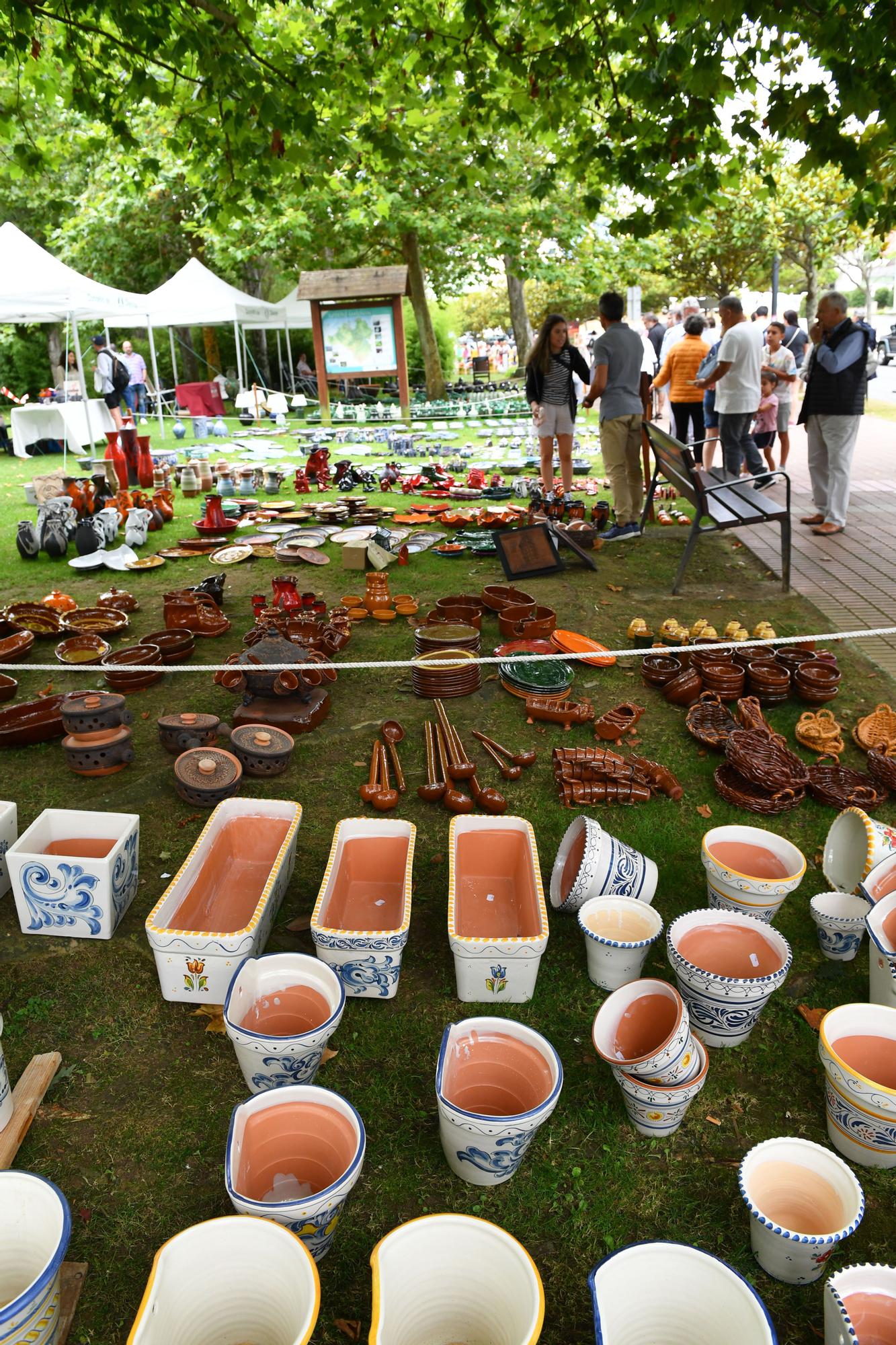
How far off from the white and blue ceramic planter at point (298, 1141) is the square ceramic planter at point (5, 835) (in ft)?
5.56

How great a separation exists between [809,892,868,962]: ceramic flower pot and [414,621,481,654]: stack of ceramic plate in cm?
270

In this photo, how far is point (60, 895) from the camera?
121 inches

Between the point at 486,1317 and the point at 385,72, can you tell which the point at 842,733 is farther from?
the point at 385,72

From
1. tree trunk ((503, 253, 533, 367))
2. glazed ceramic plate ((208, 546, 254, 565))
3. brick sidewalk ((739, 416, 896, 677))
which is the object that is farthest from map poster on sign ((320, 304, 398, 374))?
glazed ceramic plate ((208, 546, 254, 565))

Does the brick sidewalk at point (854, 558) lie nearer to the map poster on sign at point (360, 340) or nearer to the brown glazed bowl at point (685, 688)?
the brown glazed bowl at point (685, 688)

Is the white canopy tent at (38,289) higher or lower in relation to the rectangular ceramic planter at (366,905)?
higher

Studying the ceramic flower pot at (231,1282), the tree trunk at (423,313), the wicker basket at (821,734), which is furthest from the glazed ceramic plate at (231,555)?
the tree trunk at (423,313)

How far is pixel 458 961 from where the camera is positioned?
Result: 109 inches

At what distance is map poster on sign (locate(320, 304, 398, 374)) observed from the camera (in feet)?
59.1

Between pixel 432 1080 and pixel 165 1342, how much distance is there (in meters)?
1.00

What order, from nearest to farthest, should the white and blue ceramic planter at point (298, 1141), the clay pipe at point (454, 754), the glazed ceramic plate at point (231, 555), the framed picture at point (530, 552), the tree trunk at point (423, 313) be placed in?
the white and blue ceramic planter at point (298, 1141) → the clay pipe at point (454, 754) → the framed picture at point (530, 552) → the glazed ceramic plate at point (231, 555) → the tree trunk at point (423, 313)

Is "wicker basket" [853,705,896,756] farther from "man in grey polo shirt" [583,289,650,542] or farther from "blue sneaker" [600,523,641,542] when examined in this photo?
"blue sneaker" [600,523,641,542]

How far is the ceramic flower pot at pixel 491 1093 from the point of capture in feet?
6.86

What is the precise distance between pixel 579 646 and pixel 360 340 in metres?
14.9
